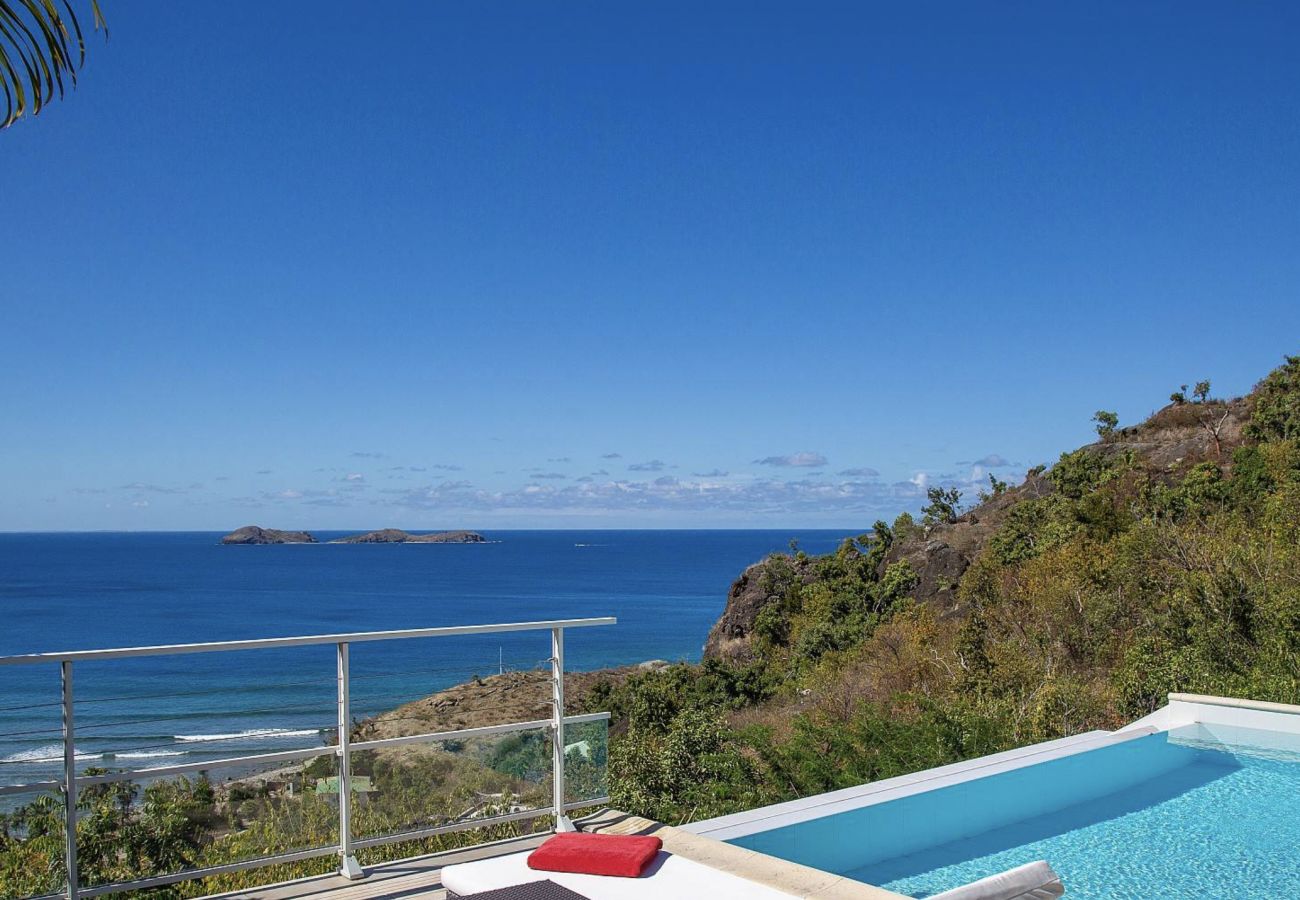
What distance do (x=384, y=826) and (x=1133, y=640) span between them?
9.42 m

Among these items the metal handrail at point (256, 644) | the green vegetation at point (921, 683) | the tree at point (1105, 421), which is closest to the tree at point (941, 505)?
the tree at point (1105, 421)

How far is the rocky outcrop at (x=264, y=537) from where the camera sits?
146m

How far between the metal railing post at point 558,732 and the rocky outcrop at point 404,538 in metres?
Result: 156

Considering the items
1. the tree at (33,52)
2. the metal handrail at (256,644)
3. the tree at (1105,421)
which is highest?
the tree at (1105,421)

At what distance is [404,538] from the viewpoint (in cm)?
16175

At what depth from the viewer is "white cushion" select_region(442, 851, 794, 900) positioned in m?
2.99

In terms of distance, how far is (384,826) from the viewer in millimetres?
4137

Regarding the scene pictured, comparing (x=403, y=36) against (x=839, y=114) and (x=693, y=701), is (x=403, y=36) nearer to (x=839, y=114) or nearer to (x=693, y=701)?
(x=839, y=114)

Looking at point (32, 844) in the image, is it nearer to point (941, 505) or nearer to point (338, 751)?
point (338, 751)

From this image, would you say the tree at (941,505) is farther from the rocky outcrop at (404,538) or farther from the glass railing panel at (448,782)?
the rocky outcrop at (404,538)

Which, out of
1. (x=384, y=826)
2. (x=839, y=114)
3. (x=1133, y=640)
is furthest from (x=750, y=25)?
(x=384, y=826)

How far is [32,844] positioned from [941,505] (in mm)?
33547

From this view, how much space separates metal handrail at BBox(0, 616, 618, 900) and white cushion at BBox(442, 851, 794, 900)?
0.93 m

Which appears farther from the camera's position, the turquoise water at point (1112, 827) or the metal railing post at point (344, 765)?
the turquoise water at point (1112, 827)
